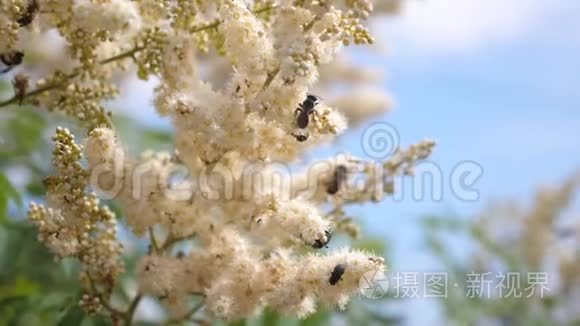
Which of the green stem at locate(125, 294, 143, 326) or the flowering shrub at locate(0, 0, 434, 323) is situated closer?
the flowering shrub at locate(0, 0, 434, 323)

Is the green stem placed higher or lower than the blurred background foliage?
lower

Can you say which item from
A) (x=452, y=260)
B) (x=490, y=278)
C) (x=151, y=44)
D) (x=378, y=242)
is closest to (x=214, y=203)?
(x=151, y=44)

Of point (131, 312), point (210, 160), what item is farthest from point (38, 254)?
point (210, 160)

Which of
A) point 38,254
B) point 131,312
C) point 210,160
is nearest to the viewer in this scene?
point 210,160

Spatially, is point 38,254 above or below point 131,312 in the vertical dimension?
above

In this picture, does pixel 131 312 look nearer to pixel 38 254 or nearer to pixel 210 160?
pixel 210 160

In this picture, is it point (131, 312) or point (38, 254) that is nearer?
point (131, 312)

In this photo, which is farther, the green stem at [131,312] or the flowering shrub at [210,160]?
the green stem at [131,312]

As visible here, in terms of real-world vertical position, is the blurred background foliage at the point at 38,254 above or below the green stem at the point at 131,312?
above

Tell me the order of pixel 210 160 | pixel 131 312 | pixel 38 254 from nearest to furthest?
pixel 210 160 < pixel 131 312 < pixel 38 254
